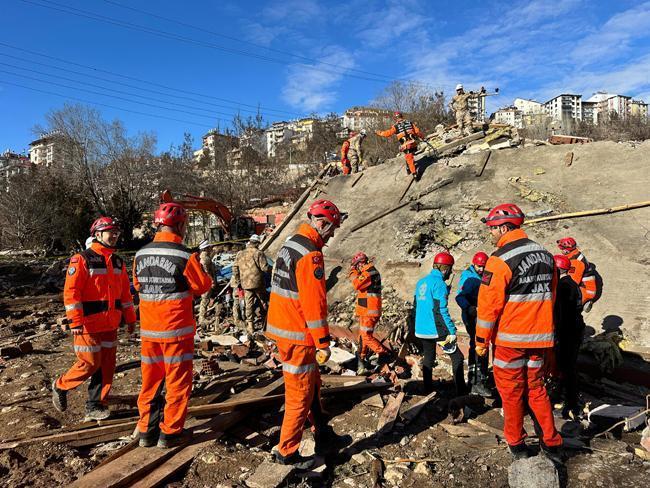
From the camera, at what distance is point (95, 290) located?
4.20 meters

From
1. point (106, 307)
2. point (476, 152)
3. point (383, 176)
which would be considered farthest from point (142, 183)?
point (106, 307)

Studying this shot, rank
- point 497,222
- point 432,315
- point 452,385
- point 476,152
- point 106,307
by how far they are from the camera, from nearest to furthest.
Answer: point 497,222 → point 106,307 → point 432,315 → point 452,385 → point 476,152

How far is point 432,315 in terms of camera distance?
490 centimetres

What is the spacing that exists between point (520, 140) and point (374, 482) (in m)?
11.9

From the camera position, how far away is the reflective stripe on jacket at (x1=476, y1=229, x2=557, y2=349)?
10.6 feet

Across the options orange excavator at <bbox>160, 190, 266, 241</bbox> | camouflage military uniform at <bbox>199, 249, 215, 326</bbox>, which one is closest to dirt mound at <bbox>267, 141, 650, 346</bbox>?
camouflage military uniform at <bbox>199, 249, 215, 326</bbox>

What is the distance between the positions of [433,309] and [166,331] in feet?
9.63

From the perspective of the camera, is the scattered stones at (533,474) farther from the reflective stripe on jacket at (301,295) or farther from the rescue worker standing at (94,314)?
the rescue worker standing at (94,314)

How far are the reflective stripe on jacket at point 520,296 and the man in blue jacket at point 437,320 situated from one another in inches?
58.0

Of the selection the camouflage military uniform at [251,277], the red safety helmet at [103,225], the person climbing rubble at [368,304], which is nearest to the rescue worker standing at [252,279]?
the camouflage military uniform at [251,277]

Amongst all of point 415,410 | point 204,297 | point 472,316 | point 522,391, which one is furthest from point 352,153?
point 522,391

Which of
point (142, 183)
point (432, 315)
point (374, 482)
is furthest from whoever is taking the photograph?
point (142, 183)

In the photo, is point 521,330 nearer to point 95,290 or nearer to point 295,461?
point 295,461

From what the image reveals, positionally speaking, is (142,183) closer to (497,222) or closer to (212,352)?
(212,352)
